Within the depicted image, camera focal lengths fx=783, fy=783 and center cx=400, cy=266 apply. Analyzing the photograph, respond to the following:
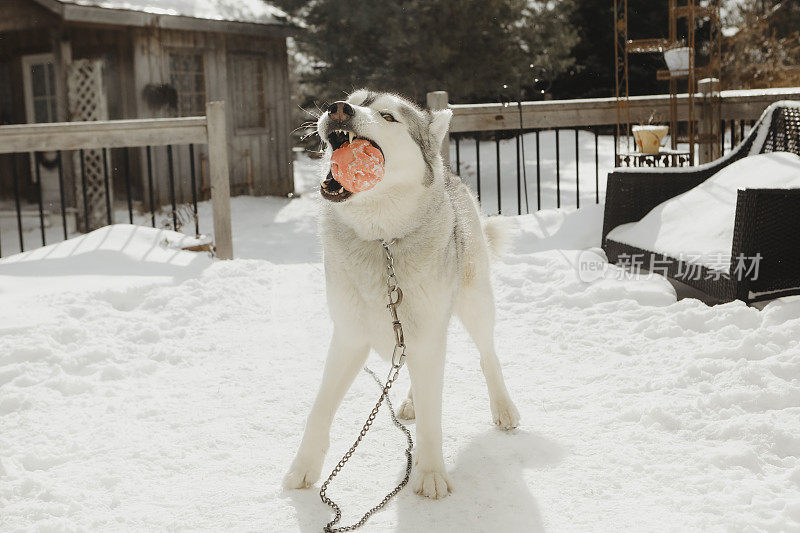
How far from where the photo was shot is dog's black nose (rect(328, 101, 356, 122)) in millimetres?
2539

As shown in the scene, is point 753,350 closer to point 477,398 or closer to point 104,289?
point 477,398

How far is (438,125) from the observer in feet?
10.0

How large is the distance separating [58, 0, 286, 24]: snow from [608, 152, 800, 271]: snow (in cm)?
930

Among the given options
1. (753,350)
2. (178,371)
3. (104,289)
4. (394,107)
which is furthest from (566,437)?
(104,289)

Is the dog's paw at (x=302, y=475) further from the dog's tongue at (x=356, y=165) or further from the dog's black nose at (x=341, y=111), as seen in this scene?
the dog's black nose at (x=341, y=111)

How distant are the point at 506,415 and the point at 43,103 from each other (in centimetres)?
1256

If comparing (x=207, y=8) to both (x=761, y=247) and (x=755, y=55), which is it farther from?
(x=755, y=55)

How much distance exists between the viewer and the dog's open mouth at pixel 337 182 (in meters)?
2.59

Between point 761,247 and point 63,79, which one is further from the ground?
point 63,79

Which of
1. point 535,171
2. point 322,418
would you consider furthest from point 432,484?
point 535,171

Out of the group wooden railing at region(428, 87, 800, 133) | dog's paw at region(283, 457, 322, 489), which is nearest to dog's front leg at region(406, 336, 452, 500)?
dog's paw at region(283, 457, 322, 489)

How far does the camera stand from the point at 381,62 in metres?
15.1

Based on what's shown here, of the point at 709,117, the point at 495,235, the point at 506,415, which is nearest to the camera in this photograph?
the point at 506,415

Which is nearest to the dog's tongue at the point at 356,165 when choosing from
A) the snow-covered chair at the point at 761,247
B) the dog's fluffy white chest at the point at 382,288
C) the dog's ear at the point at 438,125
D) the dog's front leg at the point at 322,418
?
the dog's fluffy white chest at the point at 382,288
